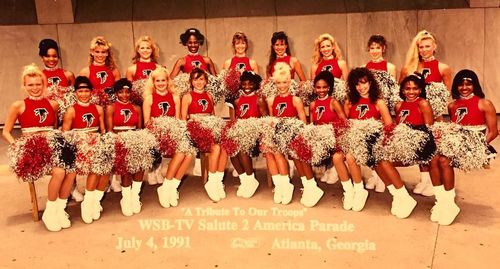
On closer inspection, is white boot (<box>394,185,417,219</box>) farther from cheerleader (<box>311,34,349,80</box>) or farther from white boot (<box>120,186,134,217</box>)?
white boot (<box>120,186,134,217</box>)

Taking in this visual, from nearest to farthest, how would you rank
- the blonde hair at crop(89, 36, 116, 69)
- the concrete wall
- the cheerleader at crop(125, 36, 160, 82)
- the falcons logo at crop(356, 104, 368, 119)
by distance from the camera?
the falcons logo at crop(356, 104, 368, 119) < the blonde hair at crop(89, 36, 116, 69) < the cheerleader at crop(125, 36, 160, 82) < the concrete wall

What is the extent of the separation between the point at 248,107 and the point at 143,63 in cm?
138

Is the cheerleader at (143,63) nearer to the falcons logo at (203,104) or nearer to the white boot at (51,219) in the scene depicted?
the falcons logo at (203,104)

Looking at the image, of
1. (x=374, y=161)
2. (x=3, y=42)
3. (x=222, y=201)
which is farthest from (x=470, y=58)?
(x=3, y=42)

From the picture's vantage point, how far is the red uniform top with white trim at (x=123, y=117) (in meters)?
4.66

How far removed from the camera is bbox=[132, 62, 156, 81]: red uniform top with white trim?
532 centimetres

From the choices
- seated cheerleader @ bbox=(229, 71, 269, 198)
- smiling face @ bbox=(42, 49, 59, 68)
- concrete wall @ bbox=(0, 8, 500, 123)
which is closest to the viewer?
seated cheerleader @ bbox=(229, 71, 269, 198)

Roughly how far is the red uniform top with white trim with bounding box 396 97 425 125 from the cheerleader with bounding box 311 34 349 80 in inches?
43.0

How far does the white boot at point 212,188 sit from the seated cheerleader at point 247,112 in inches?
8.9

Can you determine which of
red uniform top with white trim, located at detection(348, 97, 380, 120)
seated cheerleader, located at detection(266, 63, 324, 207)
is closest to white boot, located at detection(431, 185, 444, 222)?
red uniform top with white trim, located at detection(348, 97, 380, 120)

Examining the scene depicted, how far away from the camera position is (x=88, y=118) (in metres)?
4.41

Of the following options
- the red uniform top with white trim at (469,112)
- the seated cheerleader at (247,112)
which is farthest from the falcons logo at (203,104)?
the red uniform top with white trim at (469,112)

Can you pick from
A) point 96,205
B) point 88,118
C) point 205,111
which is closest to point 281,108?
point 205,111

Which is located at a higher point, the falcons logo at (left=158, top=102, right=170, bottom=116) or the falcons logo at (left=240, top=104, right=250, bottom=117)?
the falcons logo at (left=158, top=102, right=170, bottom=116)
